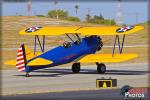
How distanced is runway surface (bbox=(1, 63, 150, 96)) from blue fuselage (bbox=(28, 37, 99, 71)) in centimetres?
93

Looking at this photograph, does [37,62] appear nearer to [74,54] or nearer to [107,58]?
[74,54]

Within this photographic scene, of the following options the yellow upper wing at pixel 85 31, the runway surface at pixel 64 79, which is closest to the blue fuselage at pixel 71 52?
the yellow upper wing at pixel 85 31

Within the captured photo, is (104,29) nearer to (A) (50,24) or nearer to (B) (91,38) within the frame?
(B) (91,38)

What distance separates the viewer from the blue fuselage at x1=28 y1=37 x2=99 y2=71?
35.1 meters

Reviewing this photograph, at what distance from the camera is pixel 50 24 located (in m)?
82.1

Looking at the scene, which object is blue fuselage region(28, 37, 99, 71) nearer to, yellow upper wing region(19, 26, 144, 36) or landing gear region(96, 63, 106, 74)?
yellow upper wing region(19, 26, 144, 36)

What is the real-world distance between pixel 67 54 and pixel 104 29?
2963 millimetres

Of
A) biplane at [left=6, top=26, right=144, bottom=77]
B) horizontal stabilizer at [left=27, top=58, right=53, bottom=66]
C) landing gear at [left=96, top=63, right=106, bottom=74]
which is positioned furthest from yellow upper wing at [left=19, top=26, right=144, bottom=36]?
horizontal stabilizer at [left=27, top=58, right=53, bottom=66]

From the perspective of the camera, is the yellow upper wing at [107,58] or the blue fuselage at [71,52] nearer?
the blue fuselage at [71,52]

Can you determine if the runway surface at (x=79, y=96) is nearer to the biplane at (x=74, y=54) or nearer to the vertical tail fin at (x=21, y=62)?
the vertical tail fin at (x=21, y=62)

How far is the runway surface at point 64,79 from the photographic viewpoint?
27797 millimetres

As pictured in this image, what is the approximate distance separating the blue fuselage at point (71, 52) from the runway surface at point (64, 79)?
3.06 feet

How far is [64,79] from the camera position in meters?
33.3

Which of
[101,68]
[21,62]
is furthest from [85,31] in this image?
[21,62]
